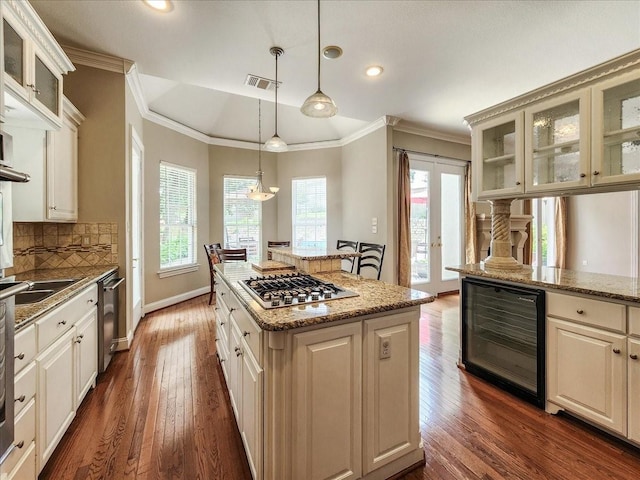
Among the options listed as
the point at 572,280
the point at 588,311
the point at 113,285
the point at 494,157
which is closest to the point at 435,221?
the point at 494,157

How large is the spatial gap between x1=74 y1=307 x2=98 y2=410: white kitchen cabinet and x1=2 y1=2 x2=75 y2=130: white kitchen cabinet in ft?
4.74

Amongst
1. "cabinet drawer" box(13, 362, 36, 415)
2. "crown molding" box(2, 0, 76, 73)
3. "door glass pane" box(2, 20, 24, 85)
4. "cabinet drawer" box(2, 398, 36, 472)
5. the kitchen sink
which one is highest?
"crown molding" box(2, 0, 76, 73)

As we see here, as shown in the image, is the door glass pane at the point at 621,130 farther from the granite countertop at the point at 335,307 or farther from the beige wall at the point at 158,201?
the beige wall at the point at 158,201

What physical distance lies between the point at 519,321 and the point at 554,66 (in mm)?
2875

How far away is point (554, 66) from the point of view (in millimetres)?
3162

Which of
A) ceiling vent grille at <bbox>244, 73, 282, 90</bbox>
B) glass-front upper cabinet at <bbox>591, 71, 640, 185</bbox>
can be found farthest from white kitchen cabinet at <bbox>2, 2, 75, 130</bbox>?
glass-front upper cabinet at <bbox>591, 71, 640, 185</bbox>

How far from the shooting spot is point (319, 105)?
6.81 feet

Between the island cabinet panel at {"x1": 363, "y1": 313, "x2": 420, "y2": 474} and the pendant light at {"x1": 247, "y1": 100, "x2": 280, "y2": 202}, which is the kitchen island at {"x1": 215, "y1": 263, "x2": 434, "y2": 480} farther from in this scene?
the pendant light at {"x1": 247, "y1": 100, "x2": 280, "y2": 202}

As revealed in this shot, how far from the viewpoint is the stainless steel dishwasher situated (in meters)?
→ 2.44

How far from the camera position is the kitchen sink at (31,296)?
187 centimetres

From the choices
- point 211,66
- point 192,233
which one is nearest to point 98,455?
point 211,66

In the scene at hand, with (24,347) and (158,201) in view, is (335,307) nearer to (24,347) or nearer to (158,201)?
(24,347)

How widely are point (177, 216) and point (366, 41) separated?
13.1 ft

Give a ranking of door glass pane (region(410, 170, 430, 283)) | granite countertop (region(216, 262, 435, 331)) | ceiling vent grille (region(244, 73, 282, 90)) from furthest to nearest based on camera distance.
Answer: door glass pane (region(410, 170, 430, 283)), ceiling vent grille (region(244, 73, 282, 90)), granite countertop (region(216, 262, 435, 331))
